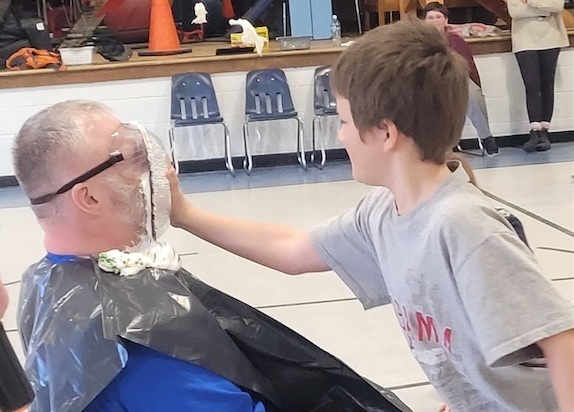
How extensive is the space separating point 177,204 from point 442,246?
671 millimetres

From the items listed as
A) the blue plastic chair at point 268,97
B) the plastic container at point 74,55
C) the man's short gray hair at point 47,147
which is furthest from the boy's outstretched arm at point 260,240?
the plastic container at point 74,55

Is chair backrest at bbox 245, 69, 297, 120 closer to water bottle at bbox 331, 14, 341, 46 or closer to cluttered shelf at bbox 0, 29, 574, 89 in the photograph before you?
cluttered shelf at bbox 0, 29, 574, 89

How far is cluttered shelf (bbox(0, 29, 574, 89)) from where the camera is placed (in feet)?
21.5

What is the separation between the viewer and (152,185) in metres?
1.72

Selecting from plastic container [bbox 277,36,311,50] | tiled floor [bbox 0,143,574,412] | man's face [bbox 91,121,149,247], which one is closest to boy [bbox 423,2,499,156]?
tiled floor [bbox 0,143,574,412]

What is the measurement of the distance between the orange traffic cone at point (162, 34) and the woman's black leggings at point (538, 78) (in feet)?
9.09

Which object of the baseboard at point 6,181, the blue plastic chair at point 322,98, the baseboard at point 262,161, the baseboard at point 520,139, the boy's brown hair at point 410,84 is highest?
the boy's brown hair at point 410,84

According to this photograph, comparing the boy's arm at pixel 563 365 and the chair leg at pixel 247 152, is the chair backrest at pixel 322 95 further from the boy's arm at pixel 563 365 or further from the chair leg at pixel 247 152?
the boy's arm at pixel 563 365

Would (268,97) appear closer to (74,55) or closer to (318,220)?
(74,55)

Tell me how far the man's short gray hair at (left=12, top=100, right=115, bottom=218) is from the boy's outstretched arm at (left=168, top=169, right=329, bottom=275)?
41cm

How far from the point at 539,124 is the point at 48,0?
505 cm

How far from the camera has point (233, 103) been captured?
679 cm

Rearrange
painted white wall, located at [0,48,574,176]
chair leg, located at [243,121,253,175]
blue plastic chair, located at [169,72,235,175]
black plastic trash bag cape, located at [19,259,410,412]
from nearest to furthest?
black plastic trash bag cape, located at [19,259,410,412]
blue plastic chair, located at [169,72,235,175]
painted white wall, located at [0,48,574,176]
chair leg, located at [243,121,253,175]

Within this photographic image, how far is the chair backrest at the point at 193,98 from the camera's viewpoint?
6.50 m
